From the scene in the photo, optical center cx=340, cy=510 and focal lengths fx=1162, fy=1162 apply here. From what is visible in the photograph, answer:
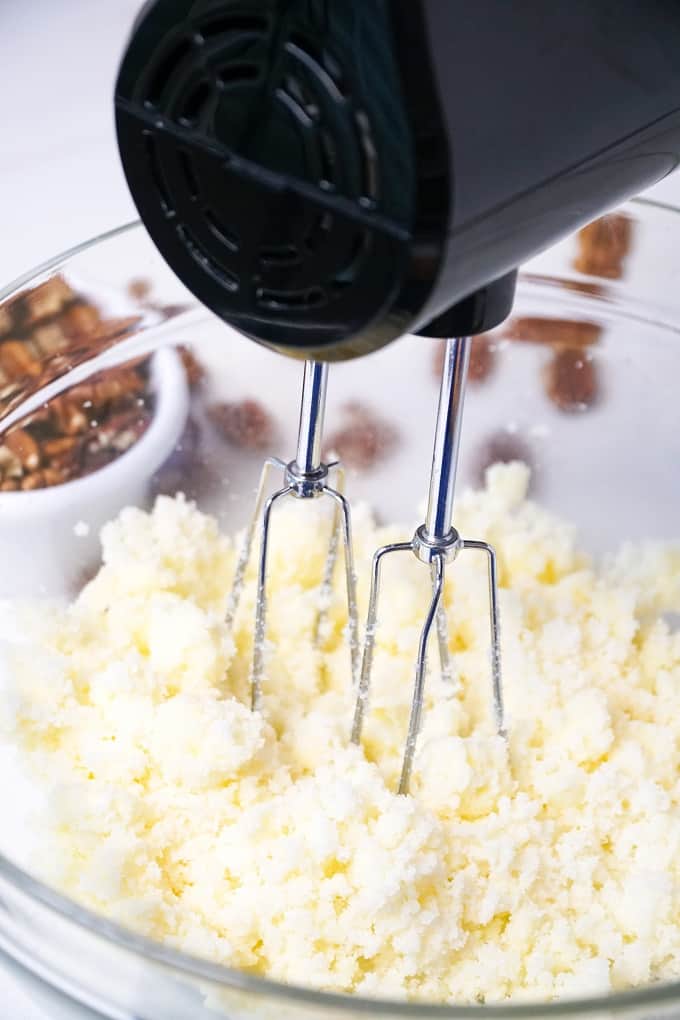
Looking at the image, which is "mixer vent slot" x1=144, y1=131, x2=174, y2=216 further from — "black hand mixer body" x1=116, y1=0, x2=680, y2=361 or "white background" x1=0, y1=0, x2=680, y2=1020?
"white background" x1=0, y1=0, x2=680, y2=1020

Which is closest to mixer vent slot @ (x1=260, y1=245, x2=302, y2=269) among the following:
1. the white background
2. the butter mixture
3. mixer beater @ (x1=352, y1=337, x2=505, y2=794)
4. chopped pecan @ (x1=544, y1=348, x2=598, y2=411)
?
mixer beater @ (x1=352, y1=337, x2=505, y2=794)

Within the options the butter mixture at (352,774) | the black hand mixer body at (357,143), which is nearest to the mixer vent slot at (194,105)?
the black hand mixer body at (357,143)

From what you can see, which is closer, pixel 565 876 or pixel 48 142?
pixel 565 876

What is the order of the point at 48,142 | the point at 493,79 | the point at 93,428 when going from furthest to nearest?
the point at 48,142, the point at 93,428, the point at 493,79


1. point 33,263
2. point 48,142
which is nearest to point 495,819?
point 33,263

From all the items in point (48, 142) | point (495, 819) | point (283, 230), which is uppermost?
point (48, 142)

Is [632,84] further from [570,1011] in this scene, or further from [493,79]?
[570,1011]

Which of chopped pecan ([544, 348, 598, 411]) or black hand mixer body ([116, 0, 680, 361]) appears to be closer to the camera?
black hand mixer body ([116, 0, 680, 361])

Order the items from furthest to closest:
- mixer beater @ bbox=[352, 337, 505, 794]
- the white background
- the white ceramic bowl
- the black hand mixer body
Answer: the white background → the white ceramic bowl → mixer beater @ bbox=[352, 337, 505, 794] → the black hand mixer body
